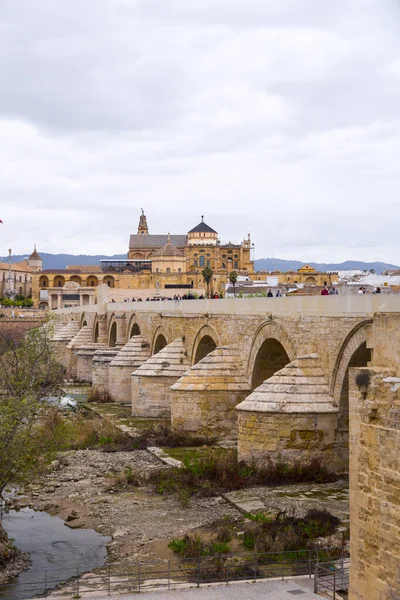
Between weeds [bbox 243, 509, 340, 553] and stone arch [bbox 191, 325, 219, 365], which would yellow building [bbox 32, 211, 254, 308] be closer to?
stone arch [bbox 191, 325, 219, 365]

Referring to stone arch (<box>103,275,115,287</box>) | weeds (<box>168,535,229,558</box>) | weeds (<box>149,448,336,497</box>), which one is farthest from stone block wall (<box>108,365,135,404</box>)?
stone arch (<box>103,275,115,287</box>)

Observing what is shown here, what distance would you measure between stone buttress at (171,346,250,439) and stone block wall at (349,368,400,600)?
10053mm

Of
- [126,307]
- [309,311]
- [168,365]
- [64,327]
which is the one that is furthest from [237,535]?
[64,327]

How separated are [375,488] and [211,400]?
10.6m

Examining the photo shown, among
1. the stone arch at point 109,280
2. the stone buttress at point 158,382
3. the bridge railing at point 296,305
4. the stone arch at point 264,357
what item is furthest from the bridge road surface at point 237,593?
the stone arch at point 109,280

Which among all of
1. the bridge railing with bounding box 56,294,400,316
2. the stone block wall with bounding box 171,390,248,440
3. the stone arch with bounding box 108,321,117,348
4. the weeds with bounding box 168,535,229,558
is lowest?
the weeds with bounding box 168,535,229,558

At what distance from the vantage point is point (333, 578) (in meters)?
9.81

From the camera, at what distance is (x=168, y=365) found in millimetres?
24250

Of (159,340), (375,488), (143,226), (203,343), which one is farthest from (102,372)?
(143,226)

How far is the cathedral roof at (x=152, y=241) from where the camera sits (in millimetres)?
128250

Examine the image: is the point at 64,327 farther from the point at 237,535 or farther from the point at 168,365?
the point at 237,535

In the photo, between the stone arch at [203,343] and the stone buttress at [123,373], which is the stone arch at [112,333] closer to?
the stone buttress at [123,373]

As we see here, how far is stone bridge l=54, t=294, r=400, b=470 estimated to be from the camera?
46.2ft

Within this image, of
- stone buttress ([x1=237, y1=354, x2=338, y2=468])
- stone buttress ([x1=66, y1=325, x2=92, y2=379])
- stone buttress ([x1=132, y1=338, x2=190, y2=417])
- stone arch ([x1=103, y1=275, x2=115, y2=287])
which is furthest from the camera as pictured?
stone arch ([x1=103, y1=275, x2=115, y2=287])
